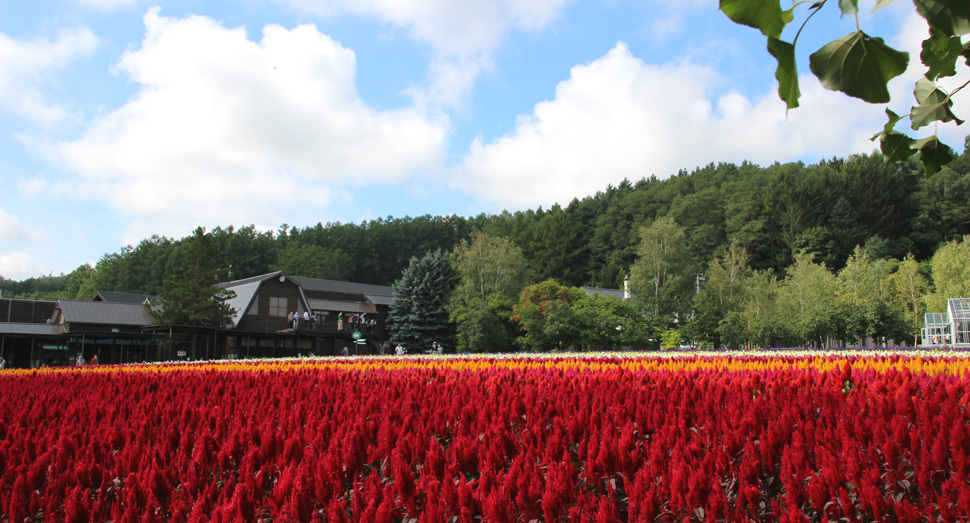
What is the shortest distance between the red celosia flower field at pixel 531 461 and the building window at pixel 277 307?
45.2m

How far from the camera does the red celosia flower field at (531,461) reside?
13.0ft

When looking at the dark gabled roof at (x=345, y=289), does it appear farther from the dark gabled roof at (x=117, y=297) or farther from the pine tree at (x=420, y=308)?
the dark gabled roof at (x=117, y=297)

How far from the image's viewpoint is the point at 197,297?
158 ft

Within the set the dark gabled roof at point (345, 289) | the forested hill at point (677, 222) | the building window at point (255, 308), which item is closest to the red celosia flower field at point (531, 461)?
the building window at point (255, 308)

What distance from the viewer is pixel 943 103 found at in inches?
→ 77.8

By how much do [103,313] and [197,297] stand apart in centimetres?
782

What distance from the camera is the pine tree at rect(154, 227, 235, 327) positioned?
1852 inches

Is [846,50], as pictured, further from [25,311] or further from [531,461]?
[25,311]

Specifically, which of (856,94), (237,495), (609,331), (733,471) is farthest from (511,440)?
(609,331)

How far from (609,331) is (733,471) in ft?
116

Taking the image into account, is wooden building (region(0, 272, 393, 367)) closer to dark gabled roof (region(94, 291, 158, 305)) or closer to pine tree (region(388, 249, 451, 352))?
pine tree (region(388, 249, 451, 352))

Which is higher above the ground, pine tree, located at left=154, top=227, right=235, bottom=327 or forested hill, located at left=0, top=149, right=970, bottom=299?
forested hill, located at left=0, top=149, right=970, bottom=299

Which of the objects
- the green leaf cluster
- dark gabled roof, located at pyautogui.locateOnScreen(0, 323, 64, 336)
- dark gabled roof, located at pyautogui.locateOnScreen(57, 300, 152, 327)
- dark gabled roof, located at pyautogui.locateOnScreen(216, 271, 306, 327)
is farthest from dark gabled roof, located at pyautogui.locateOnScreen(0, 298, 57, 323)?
the green leaf cluster

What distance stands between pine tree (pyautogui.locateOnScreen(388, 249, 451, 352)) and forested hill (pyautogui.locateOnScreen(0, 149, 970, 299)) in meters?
14.9
